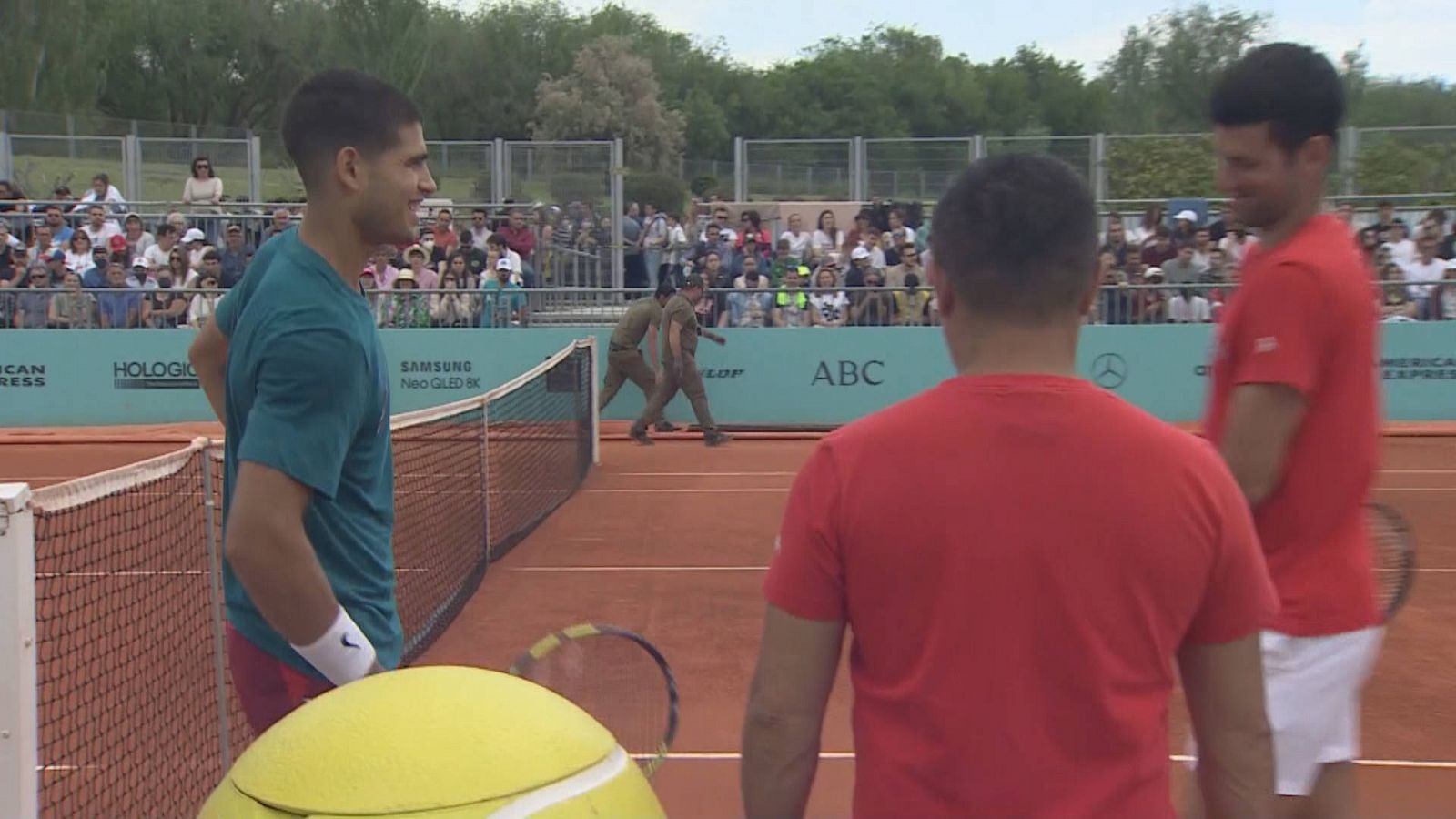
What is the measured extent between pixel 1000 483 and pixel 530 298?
17.1m

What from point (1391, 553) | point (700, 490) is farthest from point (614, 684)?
point (700, 490)

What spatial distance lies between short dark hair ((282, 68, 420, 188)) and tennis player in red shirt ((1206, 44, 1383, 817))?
68.5 inches

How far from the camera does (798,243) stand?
21.9 m

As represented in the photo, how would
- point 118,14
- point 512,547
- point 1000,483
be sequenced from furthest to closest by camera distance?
1. point 118,14
2. point 512,547
3. point 1000,483

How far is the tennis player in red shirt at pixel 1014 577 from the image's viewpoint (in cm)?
198

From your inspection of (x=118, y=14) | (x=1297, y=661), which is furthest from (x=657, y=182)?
(x=1297, y=661)

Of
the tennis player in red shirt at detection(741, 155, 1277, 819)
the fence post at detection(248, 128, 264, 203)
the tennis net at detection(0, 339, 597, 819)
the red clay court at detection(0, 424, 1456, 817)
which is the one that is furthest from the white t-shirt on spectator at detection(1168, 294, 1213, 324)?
the tennis player in red shirt at detection(741, 155, 1277, 819)

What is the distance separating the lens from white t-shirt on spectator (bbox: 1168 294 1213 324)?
18.2m

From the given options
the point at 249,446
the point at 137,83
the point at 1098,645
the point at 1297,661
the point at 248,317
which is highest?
the point at 137,83

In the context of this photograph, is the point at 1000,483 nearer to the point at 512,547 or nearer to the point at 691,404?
the point at 512,547

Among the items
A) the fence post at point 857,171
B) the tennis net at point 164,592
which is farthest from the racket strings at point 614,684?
the fence post at point 857,171

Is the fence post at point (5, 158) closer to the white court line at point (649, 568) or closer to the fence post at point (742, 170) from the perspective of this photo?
the fence post at point (742, 170)

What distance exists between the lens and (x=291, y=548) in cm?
261

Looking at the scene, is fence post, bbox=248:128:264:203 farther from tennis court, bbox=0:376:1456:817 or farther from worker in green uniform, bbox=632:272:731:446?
worker in green uniform, bbox=632:272:731:446
